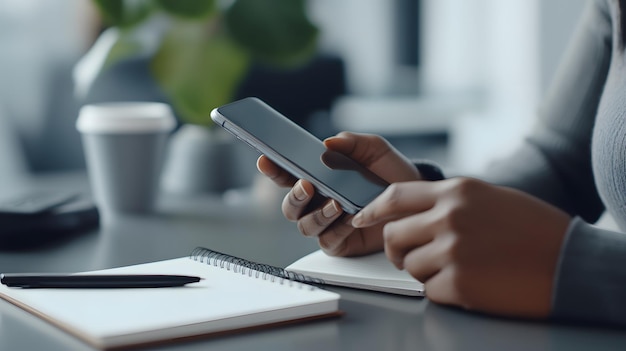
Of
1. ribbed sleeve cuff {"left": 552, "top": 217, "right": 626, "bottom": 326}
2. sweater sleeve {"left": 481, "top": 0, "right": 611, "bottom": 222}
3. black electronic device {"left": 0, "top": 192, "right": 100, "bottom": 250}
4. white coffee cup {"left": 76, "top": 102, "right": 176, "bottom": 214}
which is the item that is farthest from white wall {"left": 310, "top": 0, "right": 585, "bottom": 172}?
ribbed sleeve cuff {"left": 552, "top": 217, "right": 626, "bottom": 326}

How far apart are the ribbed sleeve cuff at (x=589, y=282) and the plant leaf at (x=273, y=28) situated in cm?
78

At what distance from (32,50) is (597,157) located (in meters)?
2.63

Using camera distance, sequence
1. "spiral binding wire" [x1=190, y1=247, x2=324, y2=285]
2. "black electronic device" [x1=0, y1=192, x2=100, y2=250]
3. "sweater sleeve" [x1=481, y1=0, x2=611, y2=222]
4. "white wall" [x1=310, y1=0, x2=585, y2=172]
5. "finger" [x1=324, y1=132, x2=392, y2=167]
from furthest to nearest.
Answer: "white wall" [x1=310, y1=0, x2=585, y2=172]
"sweater sleeve" [x1=481, y1=0, x2=611, y2=222]
"black electronic device" [x1=0, y1=192, x2=100, y2=250]
"finger" [x1=324, y1=132, x2=392, y2=167]
"spiral binding wire" [x1=190, y1=247, x2=324, y2=285]

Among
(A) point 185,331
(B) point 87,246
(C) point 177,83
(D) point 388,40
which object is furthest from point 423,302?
(D) point 388,40

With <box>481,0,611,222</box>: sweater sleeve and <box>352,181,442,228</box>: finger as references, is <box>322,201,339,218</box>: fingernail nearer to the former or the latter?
<box>352,181,442,228</box>: finger

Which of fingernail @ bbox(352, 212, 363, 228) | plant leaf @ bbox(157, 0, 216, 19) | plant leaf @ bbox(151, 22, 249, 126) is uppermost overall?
plant leaf @ bbox(157, 0, 216, 19)

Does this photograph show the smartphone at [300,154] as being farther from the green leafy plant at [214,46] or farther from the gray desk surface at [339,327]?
the green leafy plant at [214,46]

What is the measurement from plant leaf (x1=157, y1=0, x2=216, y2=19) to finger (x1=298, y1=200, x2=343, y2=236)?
0.57 metres

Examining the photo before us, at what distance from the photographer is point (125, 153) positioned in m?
1.00

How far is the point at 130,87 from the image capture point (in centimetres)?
227

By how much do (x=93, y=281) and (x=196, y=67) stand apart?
70 centimetres

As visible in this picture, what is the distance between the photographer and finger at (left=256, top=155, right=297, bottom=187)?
644 millimetres

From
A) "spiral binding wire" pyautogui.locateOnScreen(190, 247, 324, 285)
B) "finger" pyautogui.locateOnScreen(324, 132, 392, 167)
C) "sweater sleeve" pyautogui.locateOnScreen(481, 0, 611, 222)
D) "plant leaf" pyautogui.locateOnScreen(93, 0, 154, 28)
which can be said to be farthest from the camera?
"plant leaf" pyautogui.locateOnScreen(93, 0, 154, 28)

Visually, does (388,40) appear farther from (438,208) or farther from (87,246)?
(438,208)
